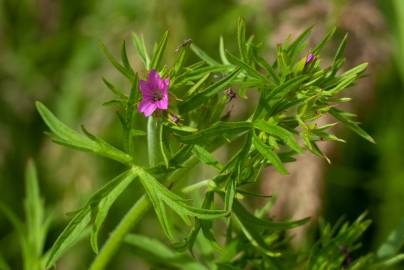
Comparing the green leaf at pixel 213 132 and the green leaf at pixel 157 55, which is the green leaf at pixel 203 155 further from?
the green leaf at pixel 157 55

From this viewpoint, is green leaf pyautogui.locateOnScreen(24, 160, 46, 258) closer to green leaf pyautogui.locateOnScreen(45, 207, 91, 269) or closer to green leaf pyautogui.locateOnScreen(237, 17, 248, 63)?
green leaf pyautogui.locateOnScreen(45, 207, 91, 269)

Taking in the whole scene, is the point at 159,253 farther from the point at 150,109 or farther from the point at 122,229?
the point at 150,109

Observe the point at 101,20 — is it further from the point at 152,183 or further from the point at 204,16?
the point at 152,183

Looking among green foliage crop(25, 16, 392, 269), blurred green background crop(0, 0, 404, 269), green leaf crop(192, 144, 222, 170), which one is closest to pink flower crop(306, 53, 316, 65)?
green foliage crop(25, 16, 392, 269)

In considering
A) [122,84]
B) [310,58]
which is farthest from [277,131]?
[122,84]

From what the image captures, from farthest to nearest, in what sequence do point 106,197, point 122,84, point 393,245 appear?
1. point 122,84
2. point 393,245
3. point 106,197

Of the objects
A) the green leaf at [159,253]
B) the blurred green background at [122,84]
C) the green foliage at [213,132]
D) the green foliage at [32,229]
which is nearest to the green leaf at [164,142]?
the green foliage at [213,132]
